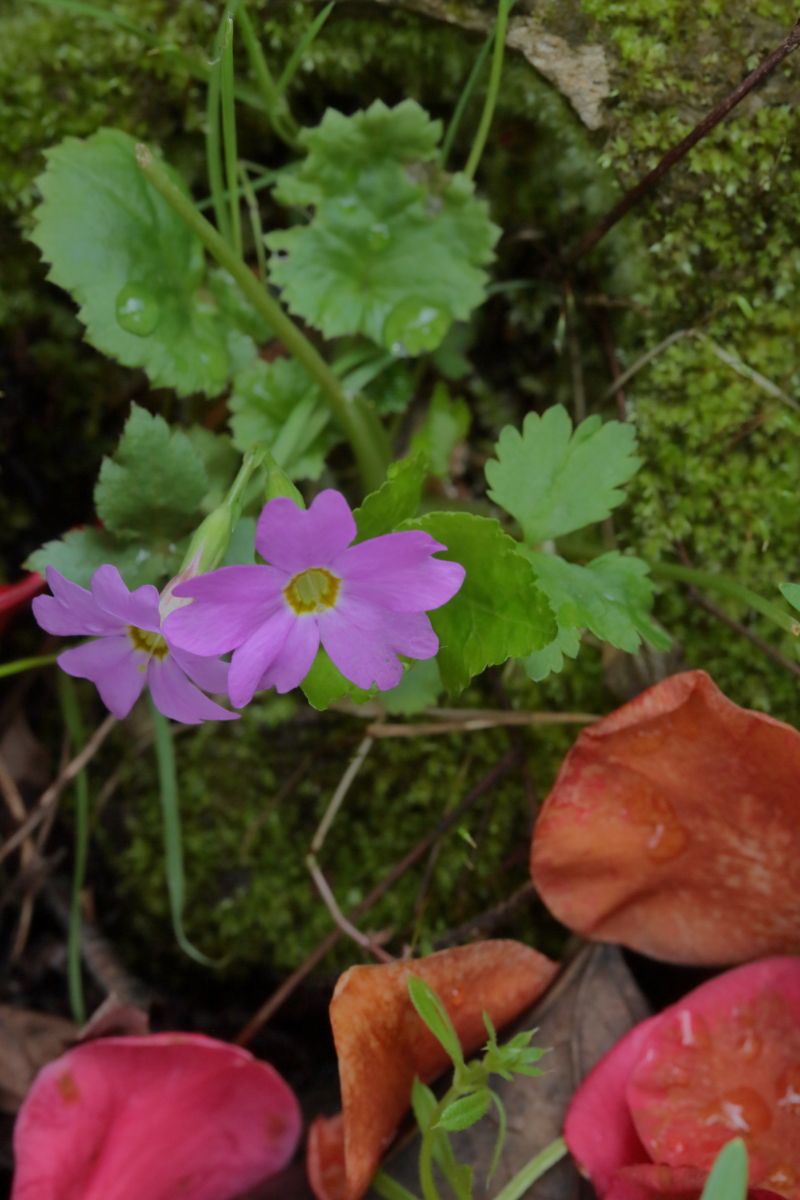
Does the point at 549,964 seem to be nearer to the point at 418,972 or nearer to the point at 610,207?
the point at 418,972

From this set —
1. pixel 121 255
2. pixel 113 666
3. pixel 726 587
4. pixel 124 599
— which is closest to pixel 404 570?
pixel 124 599

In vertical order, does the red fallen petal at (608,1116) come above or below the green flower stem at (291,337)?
below

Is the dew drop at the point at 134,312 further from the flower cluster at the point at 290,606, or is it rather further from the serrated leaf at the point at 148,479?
the flower cluster at the point at 290,606

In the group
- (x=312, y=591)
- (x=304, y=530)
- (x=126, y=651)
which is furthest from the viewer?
(x=126, y=651)

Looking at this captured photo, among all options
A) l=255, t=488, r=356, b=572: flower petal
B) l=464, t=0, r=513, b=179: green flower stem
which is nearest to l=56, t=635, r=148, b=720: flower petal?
l=255, t=488, r=356, b=572: flower petal

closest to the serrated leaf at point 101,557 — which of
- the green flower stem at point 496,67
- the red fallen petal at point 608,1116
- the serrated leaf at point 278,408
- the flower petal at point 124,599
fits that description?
the serrated leaf at point 278,408

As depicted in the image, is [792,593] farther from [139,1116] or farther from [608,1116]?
[139,1116]
